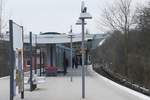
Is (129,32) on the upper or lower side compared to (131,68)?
upper

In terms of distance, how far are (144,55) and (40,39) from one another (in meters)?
14.3

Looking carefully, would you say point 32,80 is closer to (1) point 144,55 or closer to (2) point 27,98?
(2) point 27,98

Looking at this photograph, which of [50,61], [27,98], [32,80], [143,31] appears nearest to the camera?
[27,98]

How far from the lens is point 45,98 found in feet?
65.1

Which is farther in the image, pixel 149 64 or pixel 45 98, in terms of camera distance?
pixel 149 64

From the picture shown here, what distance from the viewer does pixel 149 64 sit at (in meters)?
33.6

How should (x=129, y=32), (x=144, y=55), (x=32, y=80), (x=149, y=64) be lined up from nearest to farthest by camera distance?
(x=32, y=80) → (x=149, y=64) → (x=144, y=55) → (x=129, y=32)

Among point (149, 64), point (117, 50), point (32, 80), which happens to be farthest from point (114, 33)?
point (32, 80)

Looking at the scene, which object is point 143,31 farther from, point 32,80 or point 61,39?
point 32,80

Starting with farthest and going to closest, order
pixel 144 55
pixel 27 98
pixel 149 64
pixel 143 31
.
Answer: pixel 143 31, pixel 144 55, pixel 149 64, pixel 27 98

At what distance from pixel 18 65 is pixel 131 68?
81.2 feet

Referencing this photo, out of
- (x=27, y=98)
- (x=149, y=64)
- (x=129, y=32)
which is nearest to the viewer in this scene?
(x=27, y=98)

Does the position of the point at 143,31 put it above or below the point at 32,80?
above

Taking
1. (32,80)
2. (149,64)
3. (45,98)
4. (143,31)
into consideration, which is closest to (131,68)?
(143,31)
